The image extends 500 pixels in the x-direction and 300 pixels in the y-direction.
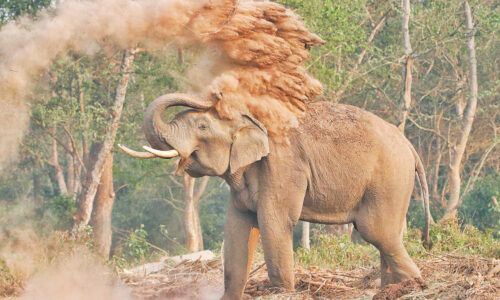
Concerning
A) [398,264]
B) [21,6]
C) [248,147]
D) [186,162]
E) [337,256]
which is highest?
[21,6]

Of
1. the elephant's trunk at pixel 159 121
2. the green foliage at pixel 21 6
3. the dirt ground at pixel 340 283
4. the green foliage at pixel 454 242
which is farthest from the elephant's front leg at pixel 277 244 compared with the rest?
the green foliage at pixel 21 6

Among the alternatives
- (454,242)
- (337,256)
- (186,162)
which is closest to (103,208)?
(337,256)

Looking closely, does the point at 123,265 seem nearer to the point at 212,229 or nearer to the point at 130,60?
the point at 130,60

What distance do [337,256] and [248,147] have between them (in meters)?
4.12

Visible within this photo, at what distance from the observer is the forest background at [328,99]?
1461cm

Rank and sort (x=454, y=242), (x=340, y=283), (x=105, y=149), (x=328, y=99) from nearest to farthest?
(x=340, y=283) → (x=454, y=242) → (x=105, y=149) → (x=328, y=99)

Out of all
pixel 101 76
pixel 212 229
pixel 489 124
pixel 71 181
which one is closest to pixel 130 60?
pixel 101 76

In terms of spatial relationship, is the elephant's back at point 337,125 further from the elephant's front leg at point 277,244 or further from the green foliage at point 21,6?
the green foliage at point 21,6

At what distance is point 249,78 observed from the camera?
6.23 metres

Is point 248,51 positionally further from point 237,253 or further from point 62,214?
point 62,214

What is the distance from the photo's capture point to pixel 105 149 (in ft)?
49.0

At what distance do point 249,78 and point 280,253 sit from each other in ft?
5.00

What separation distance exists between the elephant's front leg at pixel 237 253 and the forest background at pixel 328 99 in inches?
187

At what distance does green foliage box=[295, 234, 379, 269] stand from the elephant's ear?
3175mm
